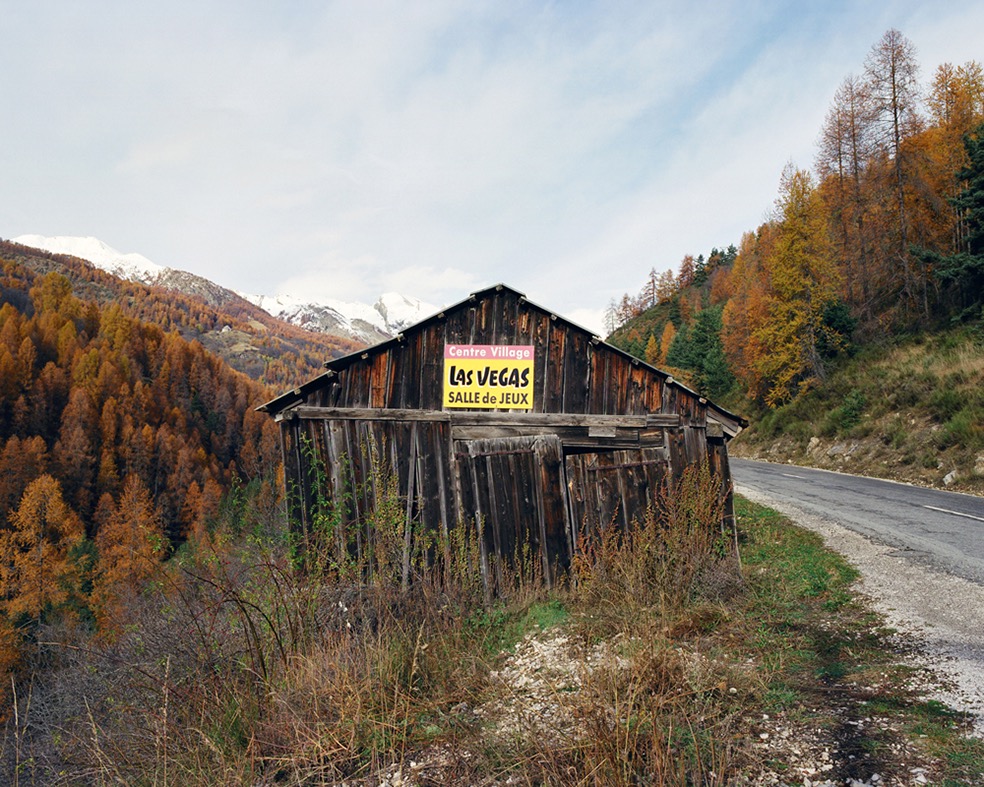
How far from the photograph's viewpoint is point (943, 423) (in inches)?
642

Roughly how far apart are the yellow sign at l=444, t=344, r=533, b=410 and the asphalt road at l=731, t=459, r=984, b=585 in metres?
6.54

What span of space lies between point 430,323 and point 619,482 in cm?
418

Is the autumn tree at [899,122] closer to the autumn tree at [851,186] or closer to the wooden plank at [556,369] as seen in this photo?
the autumn tree at [851,186]

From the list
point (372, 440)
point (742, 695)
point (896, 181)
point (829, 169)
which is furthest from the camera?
point (829, 169)

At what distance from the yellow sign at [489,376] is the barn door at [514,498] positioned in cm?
66

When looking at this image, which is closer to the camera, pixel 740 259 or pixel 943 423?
pixel 943 423

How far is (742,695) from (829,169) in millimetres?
32649

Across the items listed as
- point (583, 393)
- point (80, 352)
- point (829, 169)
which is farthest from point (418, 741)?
point (80, 352)

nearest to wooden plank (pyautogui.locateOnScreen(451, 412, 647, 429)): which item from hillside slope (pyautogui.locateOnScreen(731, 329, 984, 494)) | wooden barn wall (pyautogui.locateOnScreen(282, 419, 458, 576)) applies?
wooden barn wall (pyautogui.locateOnScreen(282, 419, 458, 576))

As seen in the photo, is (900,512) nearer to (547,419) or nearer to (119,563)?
(547,419)

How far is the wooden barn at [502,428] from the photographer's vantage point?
831cm

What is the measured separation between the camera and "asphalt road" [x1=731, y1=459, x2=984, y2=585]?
7922 mm

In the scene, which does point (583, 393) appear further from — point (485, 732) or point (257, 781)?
point (257, 781)

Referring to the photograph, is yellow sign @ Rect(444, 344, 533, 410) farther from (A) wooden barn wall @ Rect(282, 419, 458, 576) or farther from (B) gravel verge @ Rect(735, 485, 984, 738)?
(B) gravel verge @ Rect(735, 485, 984, 738)
